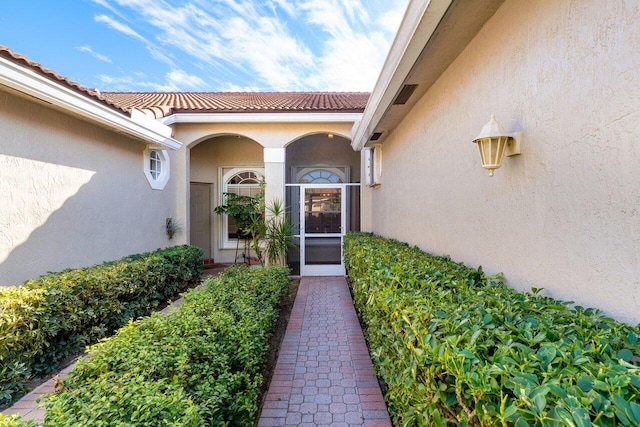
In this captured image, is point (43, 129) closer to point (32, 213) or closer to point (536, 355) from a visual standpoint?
point (32, 213)

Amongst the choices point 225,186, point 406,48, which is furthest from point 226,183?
point 406,48

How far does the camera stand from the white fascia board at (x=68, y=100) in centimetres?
442

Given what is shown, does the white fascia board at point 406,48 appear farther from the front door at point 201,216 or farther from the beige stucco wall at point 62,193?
the front door at point 201,216

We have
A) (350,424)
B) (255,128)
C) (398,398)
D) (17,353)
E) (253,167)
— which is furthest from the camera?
(253,167)

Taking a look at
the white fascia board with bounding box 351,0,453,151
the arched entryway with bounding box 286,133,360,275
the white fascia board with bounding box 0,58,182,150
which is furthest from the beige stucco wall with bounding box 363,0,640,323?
the arched entryway with bounding box 286,133,360,275

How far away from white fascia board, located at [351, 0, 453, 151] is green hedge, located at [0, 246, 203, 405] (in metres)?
5.75

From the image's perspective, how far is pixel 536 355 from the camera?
4.84 ft

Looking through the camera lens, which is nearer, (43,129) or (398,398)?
(398,398)

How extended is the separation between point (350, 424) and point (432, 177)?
141 inches

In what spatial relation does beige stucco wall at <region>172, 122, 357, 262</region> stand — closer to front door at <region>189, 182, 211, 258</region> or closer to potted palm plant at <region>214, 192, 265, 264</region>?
potted palm plant at <region>214, 192, 265, 264</region>

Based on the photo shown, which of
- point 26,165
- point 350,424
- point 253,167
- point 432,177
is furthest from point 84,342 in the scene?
point 253,167

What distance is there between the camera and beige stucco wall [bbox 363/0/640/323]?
1.84 m

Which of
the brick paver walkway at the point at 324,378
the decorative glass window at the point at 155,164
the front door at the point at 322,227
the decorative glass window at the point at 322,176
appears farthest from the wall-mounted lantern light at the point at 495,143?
the decorative glass window at the point at 322,176

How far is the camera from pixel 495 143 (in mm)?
2842
